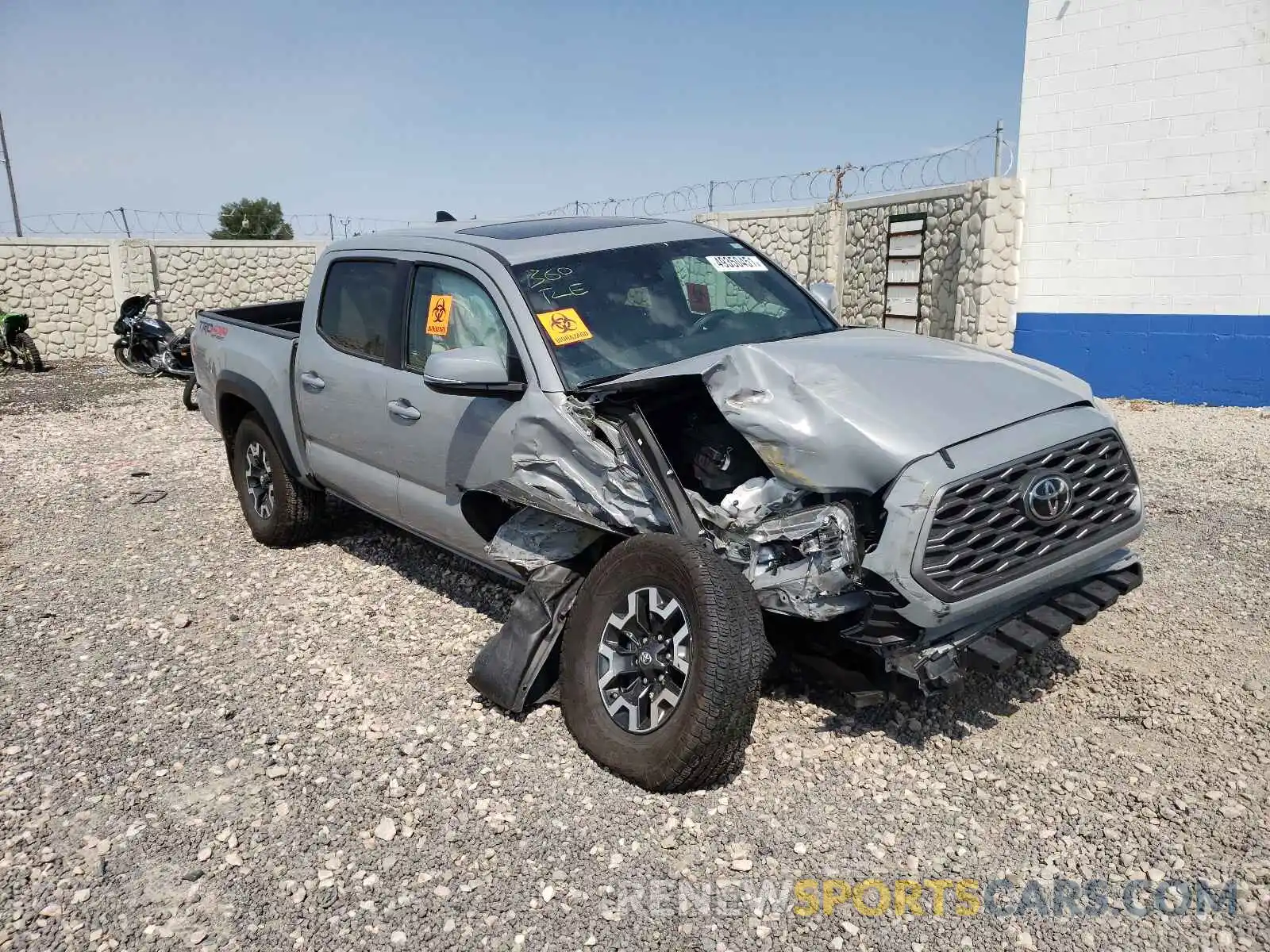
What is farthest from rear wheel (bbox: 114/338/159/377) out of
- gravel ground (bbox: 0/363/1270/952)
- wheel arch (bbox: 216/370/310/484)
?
gravel ground (bbox: 0/363/1270/952)

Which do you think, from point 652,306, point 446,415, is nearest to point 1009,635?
point 652,306

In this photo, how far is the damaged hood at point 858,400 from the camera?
301cm

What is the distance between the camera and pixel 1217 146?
9602 mm

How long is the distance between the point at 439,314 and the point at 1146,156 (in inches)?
351

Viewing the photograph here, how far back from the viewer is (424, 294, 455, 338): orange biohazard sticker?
14.1 feet

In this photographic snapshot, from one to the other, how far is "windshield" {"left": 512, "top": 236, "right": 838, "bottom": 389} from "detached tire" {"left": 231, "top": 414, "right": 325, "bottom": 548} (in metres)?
2.45

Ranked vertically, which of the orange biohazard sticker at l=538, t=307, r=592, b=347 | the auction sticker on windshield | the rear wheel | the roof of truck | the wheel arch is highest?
the roof of truck

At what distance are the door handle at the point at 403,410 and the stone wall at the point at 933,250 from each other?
19.2 feet

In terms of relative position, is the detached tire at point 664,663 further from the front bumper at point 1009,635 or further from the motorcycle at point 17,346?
the motorcycle at point 17,346

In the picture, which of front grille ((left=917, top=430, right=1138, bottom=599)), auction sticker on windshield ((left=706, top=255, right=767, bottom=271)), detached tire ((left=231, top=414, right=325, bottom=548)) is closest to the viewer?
front grille ((left=917, top=430, right=1138, bottom=599))

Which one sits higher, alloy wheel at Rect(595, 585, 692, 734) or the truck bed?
the truck bed

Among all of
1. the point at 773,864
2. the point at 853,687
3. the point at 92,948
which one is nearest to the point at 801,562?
the point at 853,687

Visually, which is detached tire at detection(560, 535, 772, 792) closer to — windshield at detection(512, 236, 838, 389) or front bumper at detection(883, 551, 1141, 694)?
front bumper at detection(883, 551, 1141, 694)

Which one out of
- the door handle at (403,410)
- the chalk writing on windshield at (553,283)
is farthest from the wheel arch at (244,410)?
the chalk writing on windshield at (553,283)
